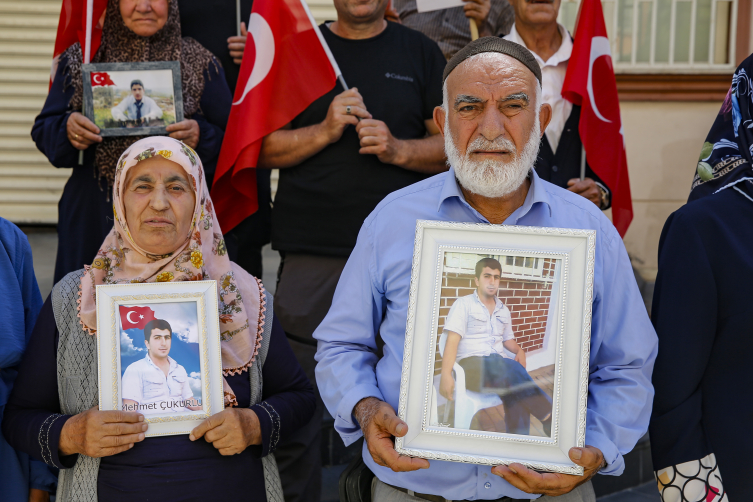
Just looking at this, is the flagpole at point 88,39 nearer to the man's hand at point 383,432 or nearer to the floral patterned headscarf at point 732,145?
the man's hand at point 383,432

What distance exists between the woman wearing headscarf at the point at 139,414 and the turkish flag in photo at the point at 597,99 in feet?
6.91

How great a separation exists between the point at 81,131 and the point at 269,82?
94cm

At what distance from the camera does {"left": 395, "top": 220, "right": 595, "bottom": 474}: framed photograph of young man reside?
74.9 inches

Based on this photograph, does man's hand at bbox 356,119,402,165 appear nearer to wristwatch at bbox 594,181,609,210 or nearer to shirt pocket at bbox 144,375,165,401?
wristwatch at bbox 594,181,609,210

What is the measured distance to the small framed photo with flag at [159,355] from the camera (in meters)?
2.25

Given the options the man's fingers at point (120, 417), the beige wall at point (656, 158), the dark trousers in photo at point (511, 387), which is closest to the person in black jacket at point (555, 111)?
the dark trousers in photo at point (511, 387)

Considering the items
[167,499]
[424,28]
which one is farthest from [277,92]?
[167,499]

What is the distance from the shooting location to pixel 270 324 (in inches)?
104

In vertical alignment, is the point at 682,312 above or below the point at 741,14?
below

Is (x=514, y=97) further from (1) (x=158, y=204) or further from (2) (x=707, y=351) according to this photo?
(1) (x=158, y=204)

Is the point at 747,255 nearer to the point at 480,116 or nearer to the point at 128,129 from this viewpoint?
the point at 480,116

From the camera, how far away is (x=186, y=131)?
360 cm

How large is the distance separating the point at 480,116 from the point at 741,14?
5258 millimetres

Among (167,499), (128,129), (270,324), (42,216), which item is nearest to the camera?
(167,499)
